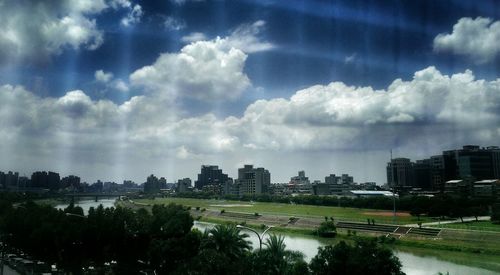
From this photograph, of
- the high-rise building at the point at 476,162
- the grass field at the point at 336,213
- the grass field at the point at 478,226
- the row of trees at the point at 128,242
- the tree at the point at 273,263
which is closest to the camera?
the tree at the point at 273,263

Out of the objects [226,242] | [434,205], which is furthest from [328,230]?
[226,242]

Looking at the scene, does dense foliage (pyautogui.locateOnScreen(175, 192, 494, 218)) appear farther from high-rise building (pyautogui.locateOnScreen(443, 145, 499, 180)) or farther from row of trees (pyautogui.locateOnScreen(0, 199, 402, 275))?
high-rise building (pyautogui.locateOnScreen(443, 145, 499, 180))

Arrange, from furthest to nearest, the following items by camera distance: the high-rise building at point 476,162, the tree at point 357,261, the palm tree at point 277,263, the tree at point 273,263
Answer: the high-rise building at point 476,162, the palm tree at point 277,263, the tree at point 273,263, the tree at point 357,261

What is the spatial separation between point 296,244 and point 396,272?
38.4 m

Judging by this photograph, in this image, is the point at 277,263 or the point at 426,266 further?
the point at 426,266

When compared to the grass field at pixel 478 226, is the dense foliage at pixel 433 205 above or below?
above

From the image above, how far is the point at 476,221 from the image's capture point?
74938 mm

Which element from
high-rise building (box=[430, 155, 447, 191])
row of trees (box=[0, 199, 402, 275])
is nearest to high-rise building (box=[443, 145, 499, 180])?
high-rise building (box=[430, 155, 447, 191])

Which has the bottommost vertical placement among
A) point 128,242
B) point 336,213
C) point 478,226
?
point 478,226

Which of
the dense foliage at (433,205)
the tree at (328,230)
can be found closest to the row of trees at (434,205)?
the dense foliage at (433,205)

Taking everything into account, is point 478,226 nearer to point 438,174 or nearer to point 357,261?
point 357,261

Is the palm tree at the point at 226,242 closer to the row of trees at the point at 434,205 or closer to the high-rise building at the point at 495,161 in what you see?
the row of trees at the point at 434,205

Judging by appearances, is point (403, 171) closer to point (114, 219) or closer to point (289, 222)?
point (289, 222)

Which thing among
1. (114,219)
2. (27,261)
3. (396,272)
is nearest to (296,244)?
(114,219)
